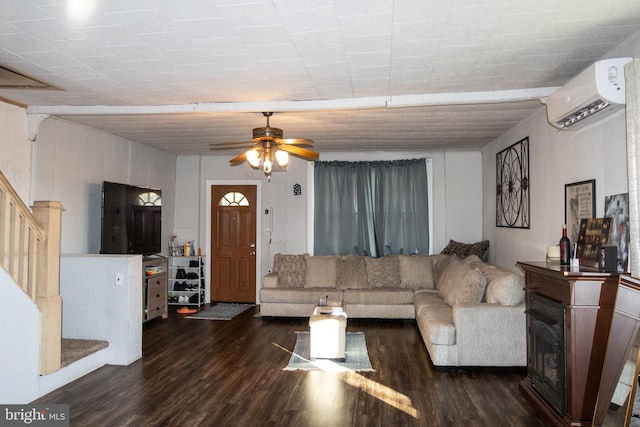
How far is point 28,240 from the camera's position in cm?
366

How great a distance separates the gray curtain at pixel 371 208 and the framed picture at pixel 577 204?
333cm

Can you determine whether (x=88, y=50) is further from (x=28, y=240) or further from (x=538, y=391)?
(x=538, y=391)

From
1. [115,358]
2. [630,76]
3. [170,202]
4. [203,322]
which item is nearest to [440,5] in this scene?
[630,76]

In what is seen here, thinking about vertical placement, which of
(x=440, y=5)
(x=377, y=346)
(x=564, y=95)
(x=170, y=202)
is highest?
(x=440, y=5)

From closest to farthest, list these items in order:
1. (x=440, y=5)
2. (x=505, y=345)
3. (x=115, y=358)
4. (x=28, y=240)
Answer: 1. (x=440, y=5)
2. (x=28, y=240)
3. (x=505, y=345)
4. (x=115, y=358)

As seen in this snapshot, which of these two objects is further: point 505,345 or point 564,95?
point 505,345

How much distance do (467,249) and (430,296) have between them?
1.29 meters

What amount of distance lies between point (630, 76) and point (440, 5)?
1265 millimetres

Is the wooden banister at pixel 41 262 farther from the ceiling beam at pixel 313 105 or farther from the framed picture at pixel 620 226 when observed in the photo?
the framed picture at pixel 620 226

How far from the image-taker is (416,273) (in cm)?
657

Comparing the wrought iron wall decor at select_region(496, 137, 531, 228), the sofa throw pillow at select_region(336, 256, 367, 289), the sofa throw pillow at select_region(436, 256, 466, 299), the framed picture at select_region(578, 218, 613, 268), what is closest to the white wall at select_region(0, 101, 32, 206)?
the sofa throw pillow at select_region(336, 256, 367, 289)

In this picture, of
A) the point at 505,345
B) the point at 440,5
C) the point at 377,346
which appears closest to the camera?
the point at 440,5

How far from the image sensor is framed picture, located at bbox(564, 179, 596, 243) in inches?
136

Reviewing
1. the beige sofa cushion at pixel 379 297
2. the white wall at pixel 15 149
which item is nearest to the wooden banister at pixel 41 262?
the white wall at pixel 15 149
